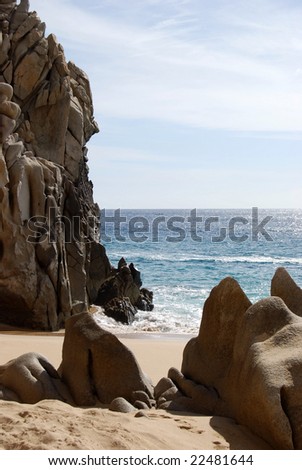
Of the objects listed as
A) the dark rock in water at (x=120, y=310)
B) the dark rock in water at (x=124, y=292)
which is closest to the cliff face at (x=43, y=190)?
the dark rock in water at (x=124, y=292)

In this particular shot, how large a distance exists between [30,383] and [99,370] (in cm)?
75

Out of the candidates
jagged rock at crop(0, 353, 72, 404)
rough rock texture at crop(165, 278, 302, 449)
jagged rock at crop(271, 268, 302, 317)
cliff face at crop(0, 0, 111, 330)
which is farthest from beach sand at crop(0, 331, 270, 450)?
cliff face at crop(0, 0, 111, 330)

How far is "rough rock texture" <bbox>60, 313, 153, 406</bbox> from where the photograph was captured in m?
6.80

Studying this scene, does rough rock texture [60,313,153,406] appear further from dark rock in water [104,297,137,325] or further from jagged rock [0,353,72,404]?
dark rock in water [104,297,137,325]

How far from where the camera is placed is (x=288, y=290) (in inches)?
283

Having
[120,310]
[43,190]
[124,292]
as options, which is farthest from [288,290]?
[124,292]

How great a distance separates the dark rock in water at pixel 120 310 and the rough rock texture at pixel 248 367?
13.5 m

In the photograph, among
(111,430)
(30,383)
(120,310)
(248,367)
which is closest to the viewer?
(111,430)

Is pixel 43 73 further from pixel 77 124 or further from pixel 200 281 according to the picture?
pixel 200 281

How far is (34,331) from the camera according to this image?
609 inches

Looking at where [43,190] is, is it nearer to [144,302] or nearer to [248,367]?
[144,302]

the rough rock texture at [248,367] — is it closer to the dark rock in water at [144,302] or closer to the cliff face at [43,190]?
the cliff face at [43,190]

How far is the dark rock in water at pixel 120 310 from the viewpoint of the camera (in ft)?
67.5

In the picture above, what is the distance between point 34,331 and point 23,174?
394 centimetres
